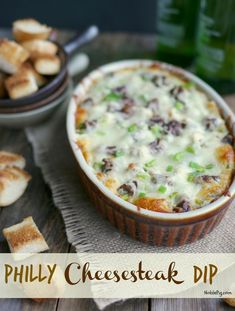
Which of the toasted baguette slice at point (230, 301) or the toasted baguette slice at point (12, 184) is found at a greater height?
the toasted baguette slice at point (12, 184)

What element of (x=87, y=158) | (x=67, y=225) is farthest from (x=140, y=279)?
(x=87, y=158)

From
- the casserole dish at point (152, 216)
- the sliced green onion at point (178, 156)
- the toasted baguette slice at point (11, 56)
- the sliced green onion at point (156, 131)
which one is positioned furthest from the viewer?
the toasted baguette slice at point (11, 56)

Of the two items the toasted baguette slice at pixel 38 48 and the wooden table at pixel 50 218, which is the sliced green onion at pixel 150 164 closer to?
the wooden table at pixel 50 218

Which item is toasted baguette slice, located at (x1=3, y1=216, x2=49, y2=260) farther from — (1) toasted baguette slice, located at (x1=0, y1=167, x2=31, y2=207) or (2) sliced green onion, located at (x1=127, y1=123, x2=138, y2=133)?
(2) sliced green onion, located at (x1=127, y1=123, x2=138, y2=133)

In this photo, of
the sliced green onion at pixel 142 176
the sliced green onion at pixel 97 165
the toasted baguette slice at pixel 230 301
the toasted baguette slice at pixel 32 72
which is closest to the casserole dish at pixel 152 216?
the sliced green onion at pixel 97 165

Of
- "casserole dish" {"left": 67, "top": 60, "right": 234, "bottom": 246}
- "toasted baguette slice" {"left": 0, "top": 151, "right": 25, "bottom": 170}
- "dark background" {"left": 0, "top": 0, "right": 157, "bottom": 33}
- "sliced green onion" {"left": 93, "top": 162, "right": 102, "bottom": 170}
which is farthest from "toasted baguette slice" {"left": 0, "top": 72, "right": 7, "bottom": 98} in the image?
"dark background" {"left": 0, "top": 0, "right": 157, "bottom": 33}
